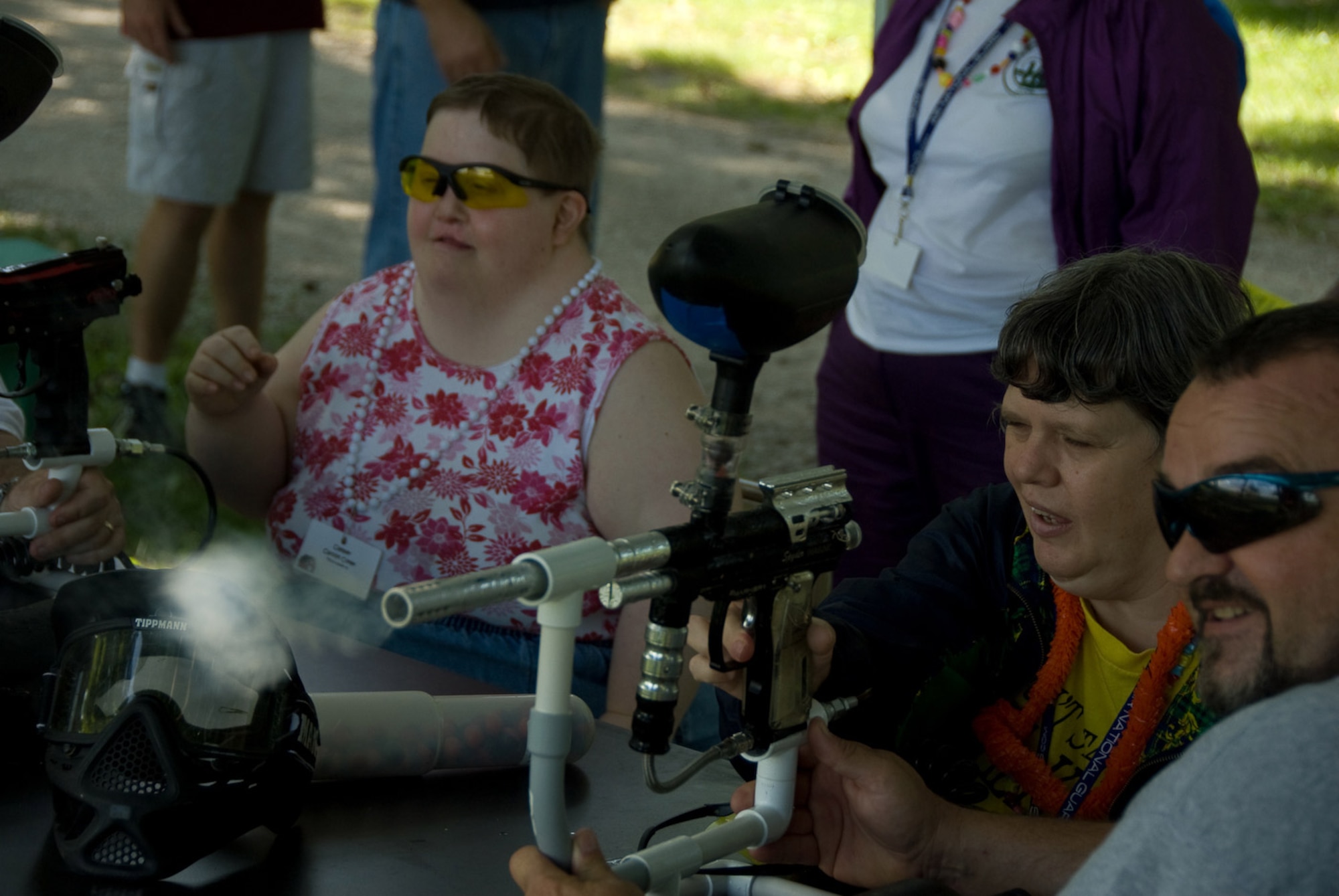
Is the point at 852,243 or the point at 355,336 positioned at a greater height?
the point at 852,243

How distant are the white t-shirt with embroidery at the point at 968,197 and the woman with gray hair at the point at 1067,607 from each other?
97 cm

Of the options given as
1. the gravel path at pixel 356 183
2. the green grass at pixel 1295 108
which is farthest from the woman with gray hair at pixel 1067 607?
the green grass at pixel 1295 108

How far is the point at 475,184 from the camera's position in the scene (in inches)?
99.6

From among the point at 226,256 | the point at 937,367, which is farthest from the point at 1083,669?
the point at 226,256

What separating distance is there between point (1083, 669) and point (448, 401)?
1236 mm

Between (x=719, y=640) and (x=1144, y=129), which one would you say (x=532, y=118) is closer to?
(x=1144, y=129)

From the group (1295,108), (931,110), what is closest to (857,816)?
(931,110)

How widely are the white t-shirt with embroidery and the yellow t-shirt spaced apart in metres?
1.08

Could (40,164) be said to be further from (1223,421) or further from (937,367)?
(1223,421)

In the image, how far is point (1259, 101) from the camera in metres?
10.7

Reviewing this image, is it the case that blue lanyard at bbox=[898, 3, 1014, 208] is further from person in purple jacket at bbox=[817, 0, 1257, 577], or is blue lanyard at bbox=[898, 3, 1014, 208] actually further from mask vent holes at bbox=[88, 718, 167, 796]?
mask vent holes at bbox=[88, 718, 167, 796]

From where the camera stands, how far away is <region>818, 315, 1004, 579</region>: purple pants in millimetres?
2854

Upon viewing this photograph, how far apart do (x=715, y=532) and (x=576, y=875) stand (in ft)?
1.06

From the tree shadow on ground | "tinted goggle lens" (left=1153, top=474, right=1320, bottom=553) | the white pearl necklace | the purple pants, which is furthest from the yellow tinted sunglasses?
the tree shadow on ground
